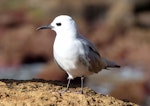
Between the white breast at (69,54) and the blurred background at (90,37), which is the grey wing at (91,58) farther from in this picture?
the blurred background at (90,37)

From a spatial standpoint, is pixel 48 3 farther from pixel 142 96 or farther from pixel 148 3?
pixel 142 96

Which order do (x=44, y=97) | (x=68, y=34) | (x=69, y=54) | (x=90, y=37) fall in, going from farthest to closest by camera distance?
(x=90, y=37)
(x=68, y=34)
(x=69, y=54)
(x=44, y=97)

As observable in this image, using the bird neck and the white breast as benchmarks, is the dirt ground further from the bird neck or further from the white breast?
the bird neck

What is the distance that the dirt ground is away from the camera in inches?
320

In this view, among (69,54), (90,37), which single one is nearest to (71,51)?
(69,54)

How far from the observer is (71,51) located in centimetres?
898

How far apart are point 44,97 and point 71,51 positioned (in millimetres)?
955

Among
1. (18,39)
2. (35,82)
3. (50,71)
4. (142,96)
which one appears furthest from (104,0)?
(35,82)

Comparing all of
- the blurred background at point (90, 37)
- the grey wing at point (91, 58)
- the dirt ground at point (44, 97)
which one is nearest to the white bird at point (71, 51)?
the grey wing at point (91, 58)

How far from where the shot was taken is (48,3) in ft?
124

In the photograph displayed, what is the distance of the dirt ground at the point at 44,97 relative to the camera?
8.12 m

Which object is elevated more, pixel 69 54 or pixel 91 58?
pixel 69 54

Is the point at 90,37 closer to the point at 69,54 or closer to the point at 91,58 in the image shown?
the point at 91,58

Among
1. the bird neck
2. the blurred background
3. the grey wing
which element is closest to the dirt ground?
the grey wing
